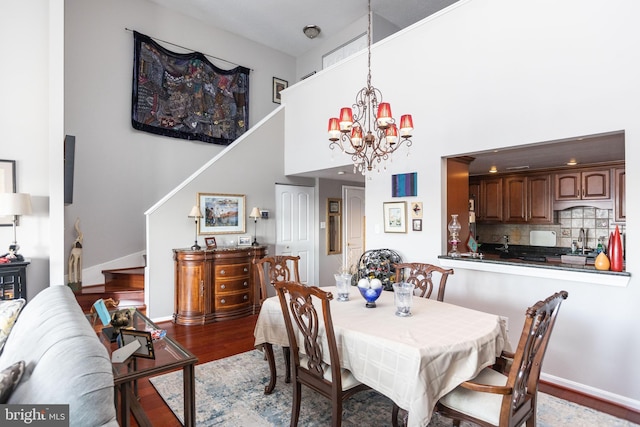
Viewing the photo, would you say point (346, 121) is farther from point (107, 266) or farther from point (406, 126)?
point (107, 266)

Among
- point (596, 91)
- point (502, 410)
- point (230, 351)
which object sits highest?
point (596, 91)

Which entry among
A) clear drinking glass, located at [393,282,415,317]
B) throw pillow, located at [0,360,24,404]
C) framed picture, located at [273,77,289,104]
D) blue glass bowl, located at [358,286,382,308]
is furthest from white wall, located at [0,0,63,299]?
framed picture, located at [273,77,289,104]

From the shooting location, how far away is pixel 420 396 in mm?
1616

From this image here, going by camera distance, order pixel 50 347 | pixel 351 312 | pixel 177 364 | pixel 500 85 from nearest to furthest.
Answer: pixel 50 347 < pixel 177 364 < pixel 351 312 < pixel 500 85

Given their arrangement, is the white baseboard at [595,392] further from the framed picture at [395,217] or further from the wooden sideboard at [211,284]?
the wooden sideboard at [211,284]

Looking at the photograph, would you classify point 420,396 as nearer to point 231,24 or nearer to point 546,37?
point 546,37

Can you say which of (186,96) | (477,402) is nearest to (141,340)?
(477,402)

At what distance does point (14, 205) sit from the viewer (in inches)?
127

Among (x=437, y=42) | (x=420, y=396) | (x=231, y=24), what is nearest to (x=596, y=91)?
(x=437, y=42)

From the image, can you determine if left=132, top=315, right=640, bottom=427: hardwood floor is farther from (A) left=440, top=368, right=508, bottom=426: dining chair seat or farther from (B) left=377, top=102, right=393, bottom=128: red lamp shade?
(B) left=377, top=102, right=393, bottom=128: red lamp shade

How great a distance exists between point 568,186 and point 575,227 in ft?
2.22

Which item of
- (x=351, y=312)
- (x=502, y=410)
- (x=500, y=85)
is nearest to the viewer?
(x=502, y=410)

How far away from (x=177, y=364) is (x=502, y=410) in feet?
5.59

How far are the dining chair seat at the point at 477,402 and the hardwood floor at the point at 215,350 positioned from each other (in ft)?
4.66
